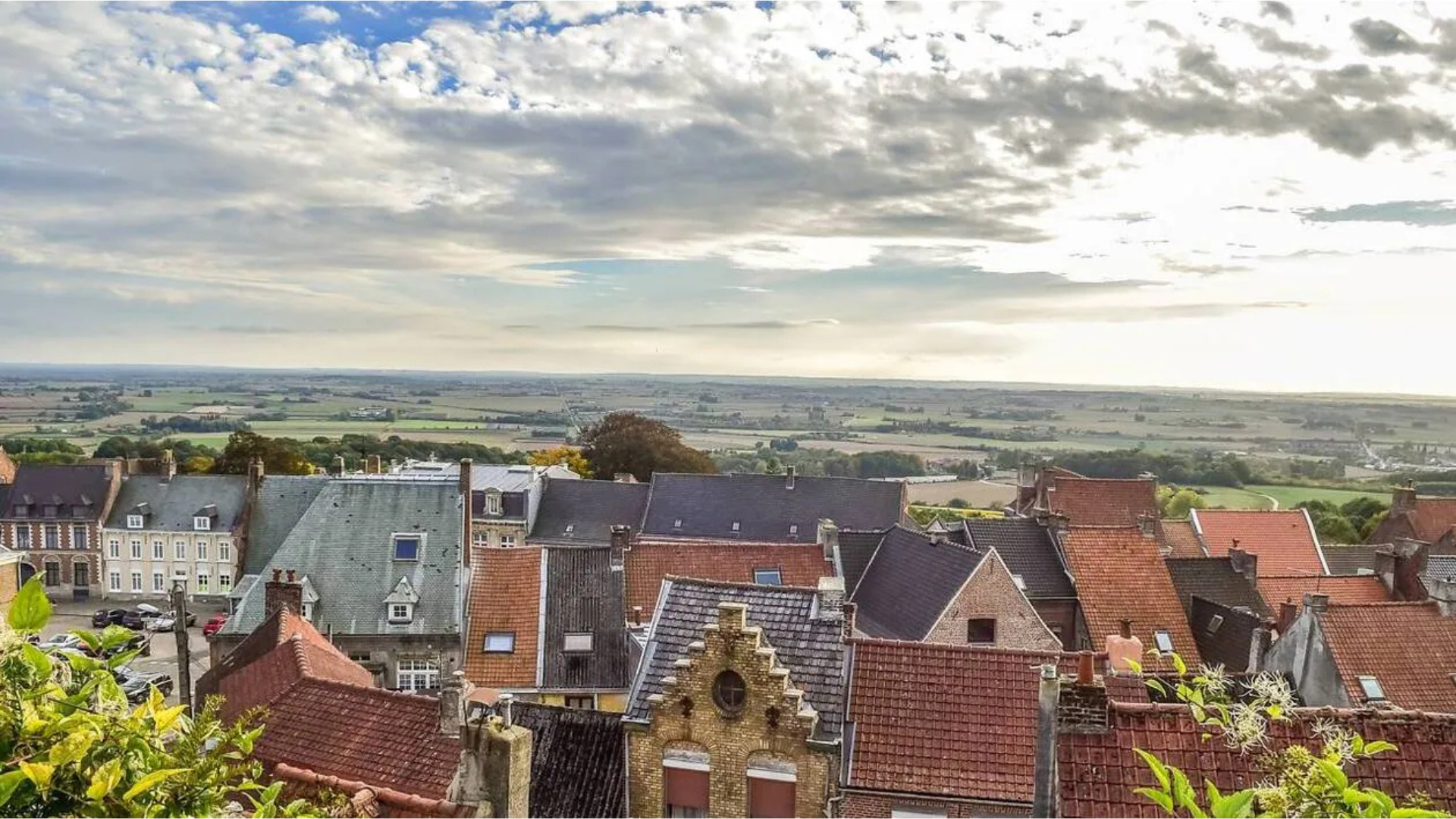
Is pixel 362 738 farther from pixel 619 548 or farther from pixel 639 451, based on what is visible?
pixel 639 451

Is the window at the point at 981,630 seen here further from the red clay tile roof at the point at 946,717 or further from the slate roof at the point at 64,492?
the slate roof at the point at 64,492

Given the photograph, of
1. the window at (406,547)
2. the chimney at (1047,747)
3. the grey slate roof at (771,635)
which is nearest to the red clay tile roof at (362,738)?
the grey slate roof at (771,635)

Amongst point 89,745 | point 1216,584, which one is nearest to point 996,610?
point 1216,584

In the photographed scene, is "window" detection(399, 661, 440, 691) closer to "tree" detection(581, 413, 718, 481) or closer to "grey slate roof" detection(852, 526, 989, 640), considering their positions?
"grey slate roof" detection(852, 526, 989, 640)

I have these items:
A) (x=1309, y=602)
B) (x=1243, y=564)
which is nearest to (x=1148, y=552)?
(x=1243, y=564)

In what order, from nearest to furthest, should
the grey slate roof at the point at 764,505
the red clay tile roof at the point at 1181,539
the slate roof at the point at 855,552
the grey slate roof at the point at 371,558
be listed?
1. the grey slate roof at the point at 371,558
2. the slate roof at the point at 855,552
3. the red clay tile roof at the point at 1181,539
4. the grey slate roof at the point at 764,505

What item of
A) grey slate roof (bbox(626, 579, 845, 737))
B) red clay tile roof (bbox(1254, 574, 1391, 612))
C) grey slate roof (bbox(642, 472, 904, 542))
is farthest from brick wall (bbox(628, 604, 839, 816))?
grey slate roof (bbox(642, 472, 904, 542))
